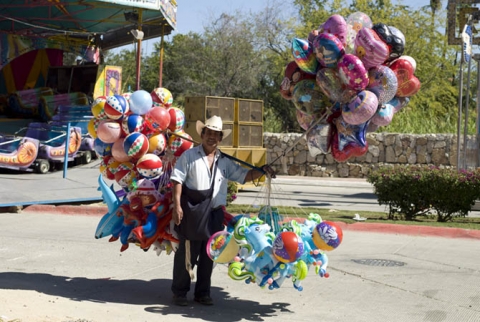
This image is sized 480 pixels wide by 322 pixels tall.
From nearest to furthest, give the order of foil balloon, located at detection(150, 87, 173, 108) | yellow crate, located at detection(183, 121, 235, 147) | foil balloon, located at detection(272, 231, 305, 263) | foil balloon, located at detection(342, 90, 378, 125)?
foil balloon, located at detection(272, 231, 305, 263), foil balloon, located at detection(342, 90, 378, 125), foil balloon, located at detection(150, 87, 173, 108), yellow crate, located at detection(183, 121, 235, 147)

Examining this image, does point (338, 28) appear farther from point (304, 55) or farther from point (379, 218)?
point (379, 218)

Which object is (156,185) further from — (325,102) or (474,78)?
(474,78)

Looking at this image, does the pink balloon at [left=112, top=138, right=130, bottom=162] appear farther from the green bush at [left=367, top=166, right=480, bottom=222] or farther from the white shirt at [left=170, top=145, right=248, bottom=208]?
the green bush at [left=367, top=166, right=480, bottom=222]

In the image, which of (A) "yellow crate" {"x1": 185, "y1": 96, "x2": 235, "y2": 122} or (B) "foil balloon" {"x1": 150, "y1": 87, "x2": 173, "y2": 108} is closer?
(B) "foil balloon" {"x1": 150, "y1": 87, "x2": 173, "y2": 108}

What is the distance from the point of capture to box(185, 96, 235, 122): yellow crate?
1842cm

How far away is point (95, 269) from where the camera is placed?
8.46m

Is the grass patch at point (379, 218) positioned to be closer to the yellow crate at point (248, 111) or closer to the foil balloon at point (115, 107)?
the foil balloon at point (115, 107)

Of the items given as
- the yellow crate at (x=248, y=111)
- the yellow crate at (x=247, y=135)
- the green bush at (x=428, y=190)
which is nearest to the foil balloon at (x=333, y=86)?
the green bush at (x=428, y=190)

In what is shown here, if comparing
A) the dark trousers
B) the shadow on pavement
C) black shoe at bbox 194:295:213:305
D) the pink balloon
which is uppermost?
the pink balloon

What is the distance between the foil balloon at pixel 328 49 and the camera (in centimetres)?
656

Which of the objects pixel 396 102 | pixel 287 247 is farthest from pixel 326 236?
pixel 396 102

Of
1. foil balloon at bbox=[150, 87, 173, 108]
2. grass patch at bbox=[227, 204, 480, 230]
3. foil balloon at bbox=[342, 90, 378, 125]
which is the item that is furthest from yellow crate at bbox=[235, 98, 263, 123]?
foil balloon at bbox=[342, 90, 378, 125]

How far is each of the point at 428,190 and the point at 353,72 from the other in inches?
285

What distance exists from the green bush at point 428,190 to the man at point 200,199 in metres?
6.89
